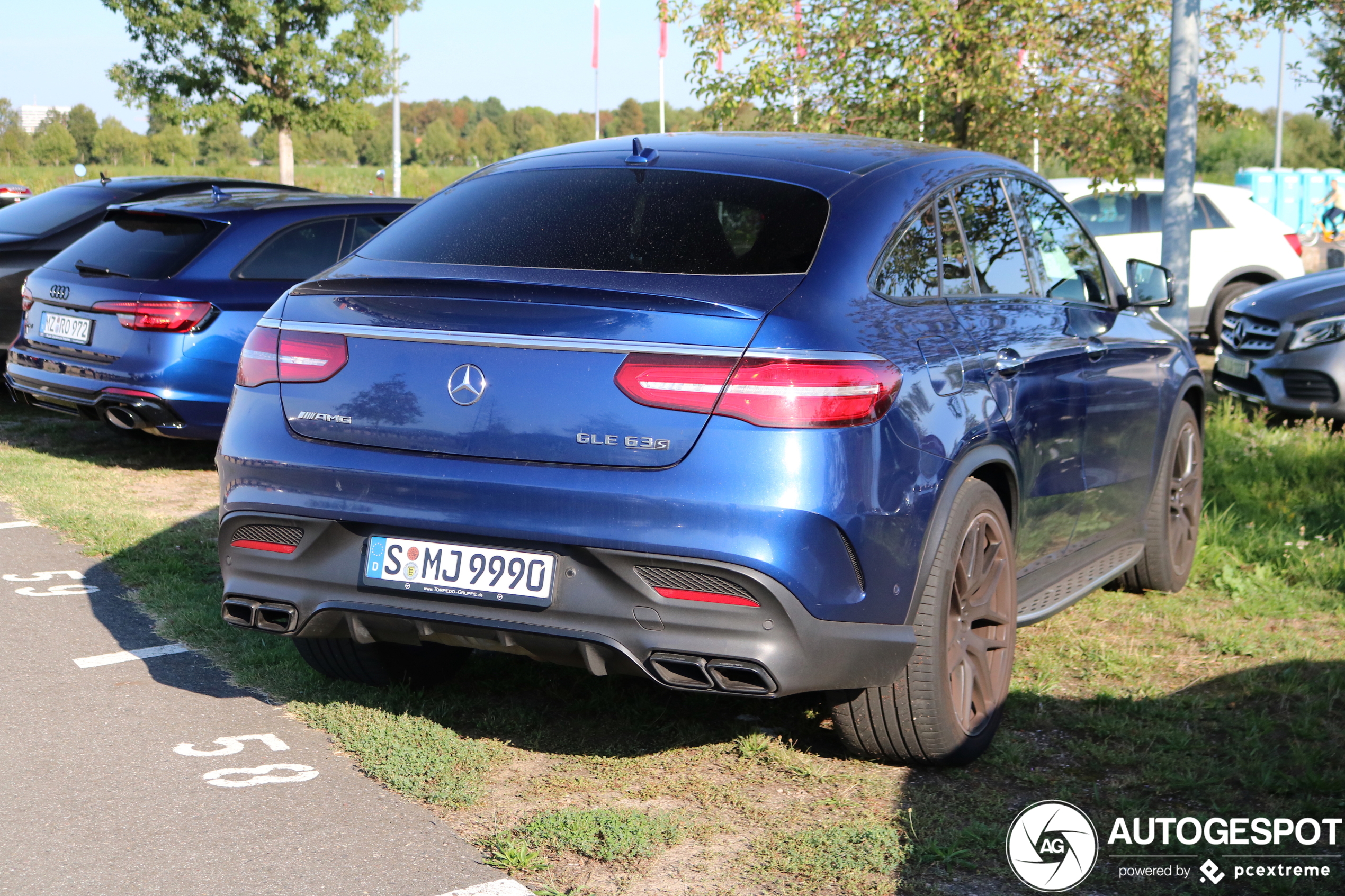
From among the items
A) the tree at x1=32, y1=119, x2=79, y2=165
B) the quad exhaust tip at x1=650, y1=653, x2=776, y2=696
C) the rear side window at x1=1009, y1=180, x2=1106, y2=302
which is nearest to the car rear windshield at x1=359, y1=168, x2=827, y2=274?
the quad exhaust tip at x1=650, y1=653, x2=776, y2=696

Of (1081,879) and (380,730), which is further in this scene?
(380,730)

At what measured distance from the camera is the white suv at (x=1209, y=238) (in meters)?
13.9

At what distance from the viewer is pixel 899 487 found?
3.24 metres

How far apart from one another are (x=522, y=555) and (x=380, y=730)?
1041 mm

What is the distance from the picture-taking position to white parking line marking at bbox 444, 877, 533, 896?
293 cm

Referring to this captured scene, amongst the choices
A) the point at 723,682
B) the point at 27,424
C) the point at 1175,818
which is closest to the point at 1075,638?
the point at 1175,818

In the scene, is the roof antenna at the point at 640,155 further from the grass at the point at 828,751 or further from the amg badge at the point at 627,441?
the grass at the point at 828,751

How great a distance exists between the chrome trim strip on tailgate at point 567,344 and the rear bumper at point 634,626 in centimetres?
46

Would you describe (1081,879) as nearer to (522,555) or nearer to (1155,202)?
(522,555)

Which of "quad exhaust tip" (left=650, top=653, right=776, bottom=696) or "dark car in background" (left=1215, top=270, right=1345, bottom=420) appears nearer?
"quad exhaust tip" (left=650, top=653, right=776, bottom=696)

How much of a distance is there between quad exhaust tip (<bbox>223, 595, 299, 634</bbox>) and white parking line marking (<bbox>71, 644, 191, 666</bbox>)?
1242 millimetres

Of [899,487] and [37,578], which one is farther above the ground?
[899,487]

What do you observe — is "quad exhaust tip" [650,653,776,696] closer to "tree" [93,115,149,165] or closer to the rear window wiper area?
the rear window wiper area

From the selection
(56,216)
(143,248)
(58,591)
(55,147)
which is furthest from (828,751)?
(55,147)
